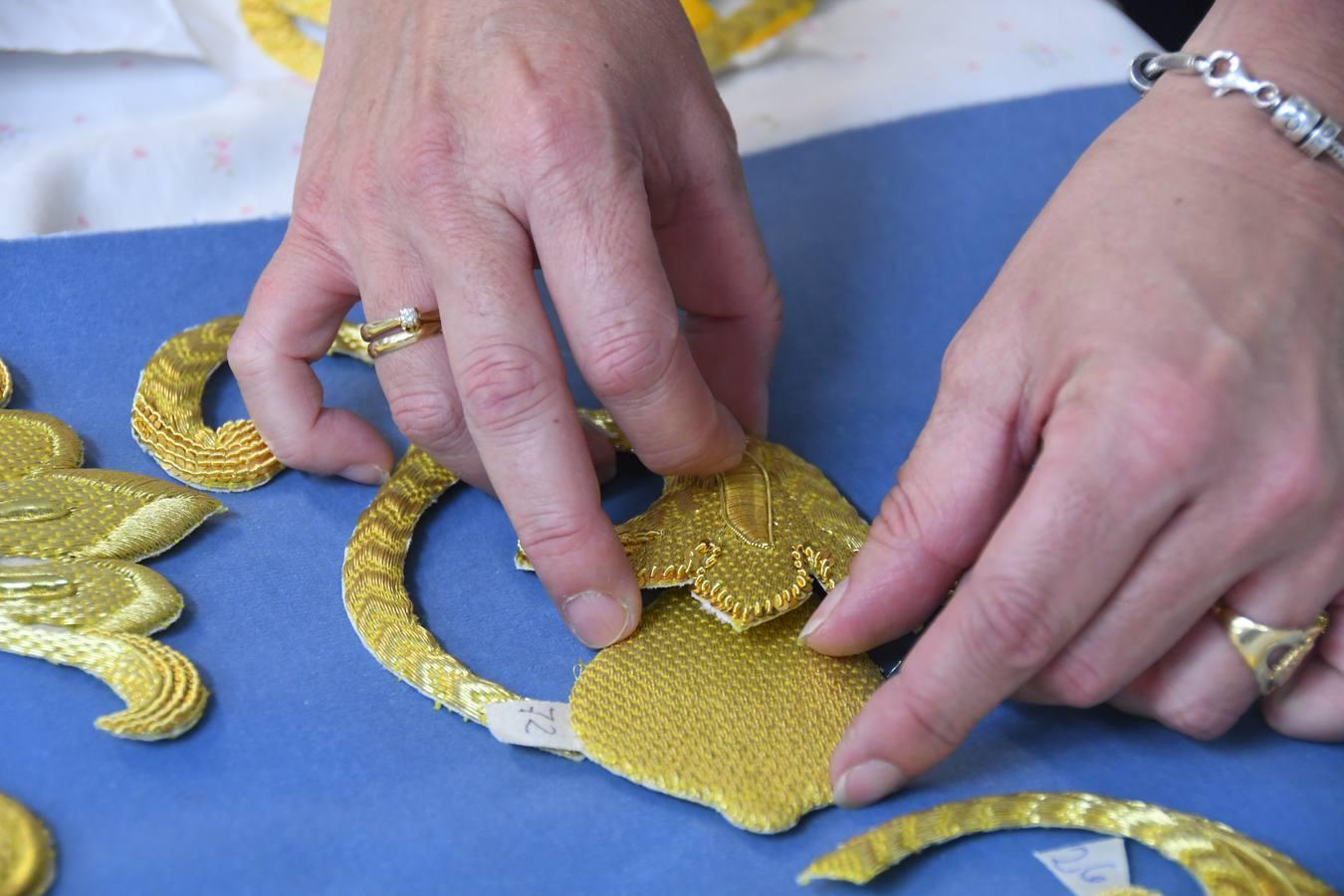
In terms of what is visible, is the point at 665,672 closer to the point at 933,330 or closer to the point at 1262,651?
the point at 1262,651

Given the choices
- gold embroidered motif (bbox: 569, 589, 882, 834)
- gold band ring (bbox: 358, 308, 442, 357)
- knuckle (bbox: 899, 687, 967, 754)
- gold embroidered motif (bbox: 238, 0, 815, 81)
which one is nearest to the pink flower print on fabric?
gold embroidered motif (bbox: 238, 0, 815, 81)

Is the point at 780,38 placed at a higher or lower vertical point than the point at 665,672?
higher

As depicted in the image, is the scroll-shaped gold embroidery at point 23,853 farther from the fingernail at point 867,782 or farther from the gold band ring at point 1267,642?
the gold band ring at point 1267,642

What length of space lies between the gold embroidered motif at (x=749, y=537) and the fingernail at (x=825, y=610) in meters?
0.03

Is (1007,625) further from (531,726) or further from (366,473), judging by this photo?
(366,473)

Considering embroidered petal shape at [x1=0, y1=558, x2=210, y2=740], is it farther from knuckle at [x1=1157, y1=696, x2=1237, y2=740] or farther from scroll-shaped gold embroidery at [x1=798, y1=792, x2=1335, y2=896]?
knuckle at [x1=1157, y1=696, x2=1237, y2=740]

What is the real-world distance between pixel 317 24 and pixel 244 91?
0.12 meters

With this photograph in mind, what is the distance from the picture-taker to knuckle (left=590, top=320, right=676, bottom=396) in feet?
2.74

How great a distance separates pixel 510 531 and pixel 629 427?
0.18 metres

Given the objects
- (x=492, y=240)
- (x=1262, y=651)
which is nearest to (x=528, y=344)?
(x=492, y=240)

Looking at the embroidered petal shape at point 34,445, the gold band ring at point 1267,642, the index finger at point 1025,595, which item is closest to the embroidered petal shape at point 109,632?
the embroidered petal shape at point 34,445

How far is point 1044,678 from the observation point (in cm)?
79

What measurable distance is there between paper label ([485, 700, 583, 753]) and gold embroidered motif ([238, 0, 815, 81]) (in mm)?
900

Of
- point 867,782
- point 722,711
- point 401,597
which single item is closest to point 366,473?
point 401,597
